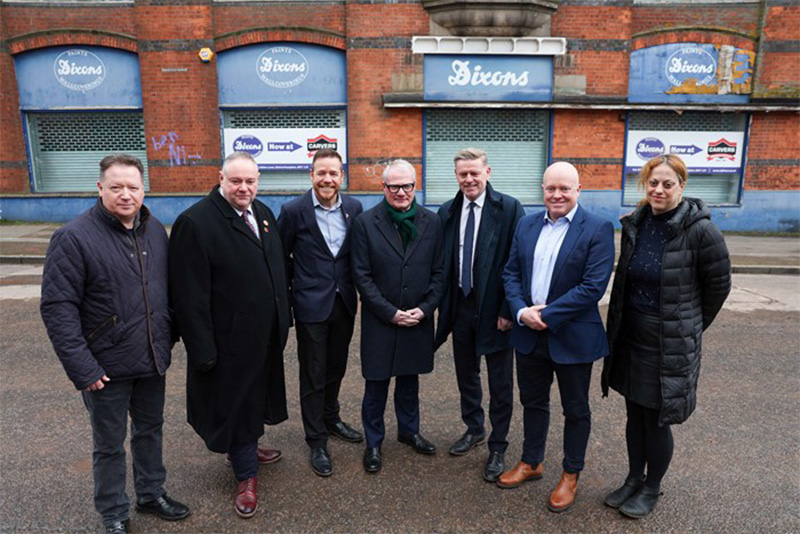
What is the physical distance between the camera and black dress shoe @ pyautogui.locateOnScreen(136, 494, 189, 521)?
3236 millimetres

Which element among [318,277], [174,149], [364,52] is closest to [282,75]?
[364,52]

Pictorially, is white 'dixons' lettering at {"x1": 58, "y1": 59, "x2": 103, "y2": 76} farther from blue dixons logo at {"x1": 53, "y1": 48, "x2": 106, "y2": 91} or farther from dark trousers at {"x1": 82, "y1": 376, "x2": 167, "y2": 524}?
dark trousers at {"x1": 82, "y1": 376, "x2": 167, "y2": 524}

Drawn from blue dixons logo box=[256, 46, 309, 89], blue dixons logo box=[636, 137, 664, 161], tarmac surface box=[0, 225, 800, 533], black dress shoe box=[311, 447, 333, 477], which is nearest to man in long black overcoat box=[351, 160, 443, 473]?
black dress shoe box=[311, 447, 333, 477]

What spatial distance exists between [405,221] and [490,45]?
1111 cm

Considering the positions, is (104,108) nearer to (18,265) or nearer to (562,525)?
(18,265)

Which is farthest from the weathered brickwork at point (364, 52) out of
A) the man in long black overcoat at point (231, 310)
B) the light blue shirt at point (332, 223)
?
the man in long black overcoat at point (231, 310)

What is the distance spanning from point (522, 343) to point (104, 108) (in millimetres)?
14084

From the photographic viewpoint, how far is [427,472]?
3.76 meters

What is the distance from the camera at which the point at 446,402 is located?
4.85 metres

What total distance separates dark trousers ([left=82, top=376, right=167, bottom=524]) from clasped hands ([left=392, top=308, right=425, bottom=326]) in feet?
4.77

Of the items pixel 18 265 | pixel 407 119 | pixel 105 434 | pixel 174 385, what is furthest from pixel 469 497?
pixel 407 119

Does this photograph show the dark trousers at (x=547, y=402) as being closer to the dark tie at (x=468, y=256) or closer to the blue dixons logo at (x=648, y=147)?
the dark tie at (x=468, y=256)

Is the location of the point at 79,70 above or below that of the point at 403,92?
above

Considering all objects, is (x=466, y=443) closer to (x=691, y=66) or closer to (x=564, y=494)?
(x=564, y=494)
